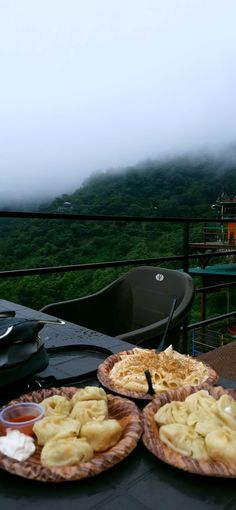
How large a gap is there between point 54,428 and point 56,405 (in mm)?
80

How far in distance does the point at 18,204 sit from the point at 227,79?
13.5 metres

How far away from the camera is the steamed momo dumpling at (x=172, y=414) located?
577mm

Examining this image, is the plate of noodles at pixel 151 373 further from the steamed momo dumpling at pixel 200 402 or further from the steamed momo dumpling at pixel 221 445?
the steamed momo dumpling at pixel 221 445

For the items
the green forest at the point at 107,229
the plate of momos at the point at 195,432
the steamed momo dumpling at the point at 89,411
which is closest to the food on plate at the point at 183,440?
the plate of momos at the point at 195,432

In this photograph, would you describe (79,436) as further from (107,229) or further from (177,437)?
(107,229)

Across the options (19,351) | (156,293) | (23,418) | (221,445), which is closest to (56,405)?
(23,418)

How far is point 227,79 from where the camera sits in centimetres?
2002

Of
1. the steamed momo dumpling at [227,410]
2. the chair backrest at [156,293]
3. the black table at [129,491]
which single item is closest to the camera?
the black table at [129,491]

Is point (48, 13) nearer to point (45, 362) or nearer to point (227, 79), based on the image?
point (227, 79)

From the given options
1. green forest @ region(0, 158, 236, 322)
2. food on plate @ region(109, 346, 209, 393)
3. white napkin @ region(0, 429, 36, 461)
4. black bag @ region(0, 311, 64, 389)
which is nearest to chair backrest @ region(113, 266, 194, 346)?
green forest @ region(0, 158, 236, 322)

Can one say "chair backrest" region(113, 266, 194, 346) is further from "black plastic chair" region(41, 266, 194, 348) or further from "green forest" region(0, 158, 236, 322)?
"green forest" region(0, 158, 236, 322)

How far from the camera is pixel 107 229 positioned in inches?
266

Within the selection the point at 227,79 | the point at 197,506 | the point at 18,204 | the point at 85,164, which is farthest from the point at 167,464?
the point at 85,164

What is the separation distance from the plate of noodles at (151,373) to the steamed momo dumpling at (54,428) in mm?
174
